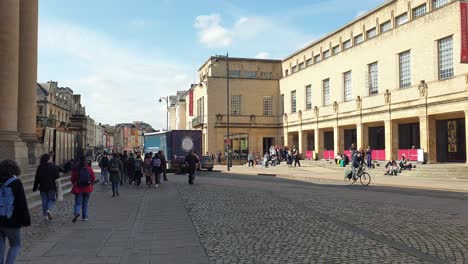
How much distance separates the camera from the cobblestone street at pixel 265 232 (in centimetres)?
773

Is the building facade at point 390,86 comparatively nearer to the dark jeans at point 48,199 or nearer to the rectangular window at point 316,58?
the rectangular window at point 316,58

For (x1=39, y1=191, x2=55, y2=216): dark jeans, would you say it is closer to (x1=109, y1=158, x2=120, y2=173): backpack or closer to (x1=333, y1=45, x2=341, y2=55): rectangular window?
(x1=109, y1=158, x2=120, y2=173): backpack

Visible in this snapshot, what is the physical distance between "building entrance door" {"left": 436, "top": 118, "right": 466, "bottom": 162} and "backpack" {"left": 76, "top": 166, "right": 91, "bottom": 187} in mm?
31249

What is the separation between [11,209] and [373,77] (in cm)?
4267

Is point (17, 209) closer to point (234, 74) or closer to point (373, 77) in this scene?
point (373, 77)

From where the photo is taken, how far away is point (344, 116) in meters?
48.6

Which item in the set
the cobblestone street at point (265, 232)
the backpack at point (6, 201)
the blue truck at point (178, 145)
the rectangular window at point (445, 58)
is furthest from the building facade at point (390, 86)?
the backpack at point (6, 201)

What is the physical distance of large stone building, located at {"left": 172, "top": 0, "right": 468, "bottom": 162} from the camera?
35.2 m

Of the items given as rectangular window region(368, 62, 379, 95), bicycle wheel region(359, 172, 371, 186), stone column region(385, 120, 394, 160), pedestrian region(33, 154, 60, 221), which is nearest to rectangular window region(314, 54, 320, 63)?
rectangular window region(368, 62, 379, 95)

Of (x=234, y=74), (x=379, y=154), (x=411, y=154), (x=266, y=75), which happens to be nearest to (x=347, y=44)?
(x=379, y=154)

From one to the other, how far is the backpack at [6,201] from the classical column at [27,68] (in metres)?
17.9

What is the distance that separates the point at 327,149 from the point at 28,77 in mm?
40233

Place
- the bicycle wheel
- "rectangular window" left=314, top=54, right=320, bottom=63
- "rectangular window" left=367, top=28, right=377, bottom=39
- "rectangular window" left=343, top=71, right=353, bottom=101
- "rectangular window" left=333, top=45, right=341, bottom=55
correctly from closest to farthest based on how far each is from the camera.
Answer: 1. the bicycle wheel
2. "rectangular window" left=367, top=28, right=377, bottom=39
3. "rectangular window" left=343, top=71, right=353, bottom=101
4. "rectangular window" left=333, top=45, right=341, bottom=55
5. "rectangular window" left=314, top=54, right=320, bottom=63

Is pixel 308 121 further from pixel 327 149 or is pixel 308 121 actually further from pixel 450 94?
pixel 450 94
